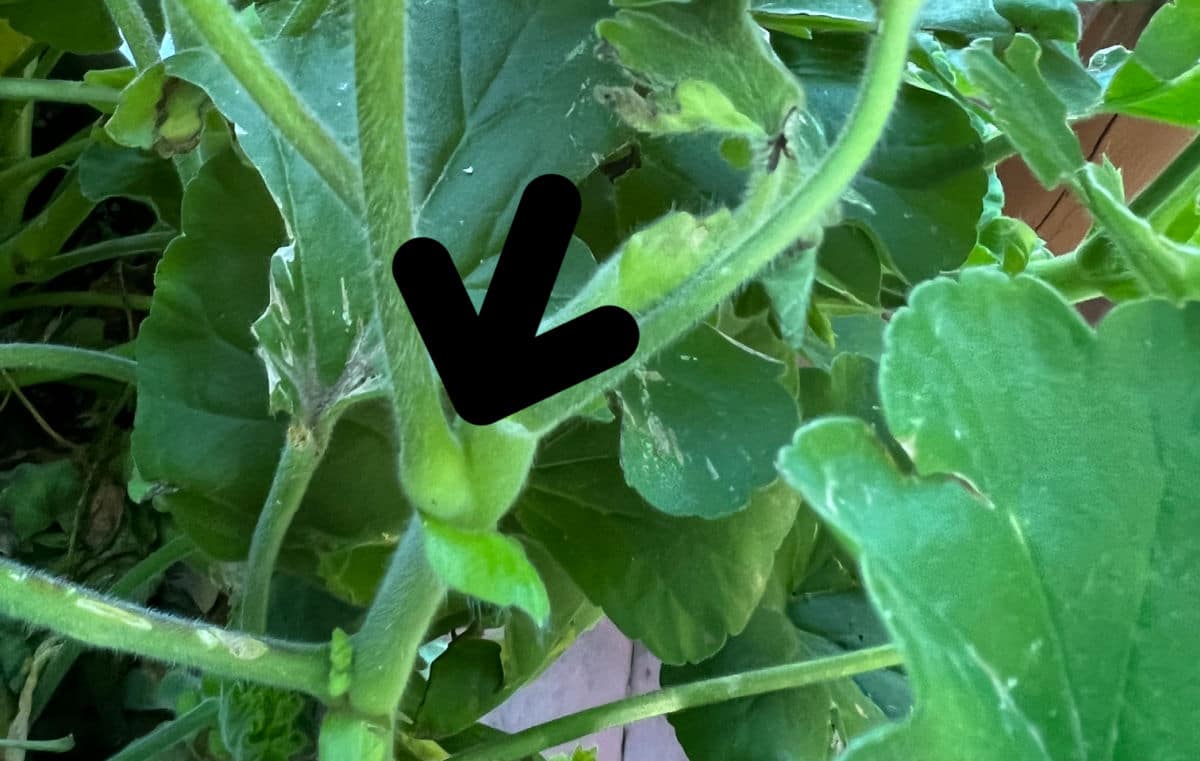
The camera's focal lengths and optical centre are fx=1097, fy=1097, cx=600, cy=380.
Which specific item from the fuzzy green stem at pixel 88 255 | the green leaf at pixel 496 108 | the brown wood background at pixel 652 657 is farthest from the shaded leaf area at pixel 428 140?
the brown wood background at pixel 652 657

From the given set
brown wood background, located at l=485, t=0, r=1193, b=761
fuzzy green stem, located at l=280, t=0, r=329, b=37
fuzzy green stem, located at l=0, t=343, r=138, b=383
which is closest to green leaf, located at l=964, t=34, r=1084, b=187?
fuzzy green stem, located at l=280, t=0, r=329, b=37

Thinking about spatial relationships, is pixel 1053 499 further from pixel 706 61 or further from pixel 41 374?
pixel 41 374

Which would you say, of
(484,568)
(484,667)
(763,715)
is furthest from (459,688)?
(484,568)

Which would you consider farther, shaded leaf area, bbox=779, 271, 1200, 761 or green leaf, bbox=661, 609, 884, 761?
green leaf, bbox=661, 609, 884, 761

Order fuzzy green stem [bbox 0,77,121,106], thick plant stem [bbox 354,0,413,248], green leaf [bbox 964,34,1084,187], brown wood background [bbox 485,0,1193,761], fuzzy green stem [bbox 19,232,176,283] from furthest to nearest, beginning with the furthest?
brown wood background [bbox 485,0,1193,761] < fuzzy green stem [bbox 19,232,176,283] < fuzzy green stem [bbox 0,77,121,106] < green leaf [bbox 964,34,1084,187] < thick plant stem [bbox 354,0,413,248]

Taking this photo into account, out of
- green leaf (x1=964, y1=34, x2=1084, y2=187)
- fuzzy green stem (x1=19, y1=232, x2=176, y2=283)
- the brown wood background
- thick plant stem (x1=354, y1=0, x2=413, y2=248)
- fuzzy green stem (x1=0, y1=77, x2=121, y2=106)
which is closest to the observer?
thick plant stem (x1=354, y1=0, x2=413, y2=248)

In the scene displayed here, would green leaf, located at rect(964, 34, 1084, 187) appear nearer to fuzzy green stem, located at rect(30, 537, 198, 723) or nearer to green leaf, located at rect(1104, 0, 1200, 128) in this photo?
green leaf, located at rect(1104, 0, 1200, 128)
